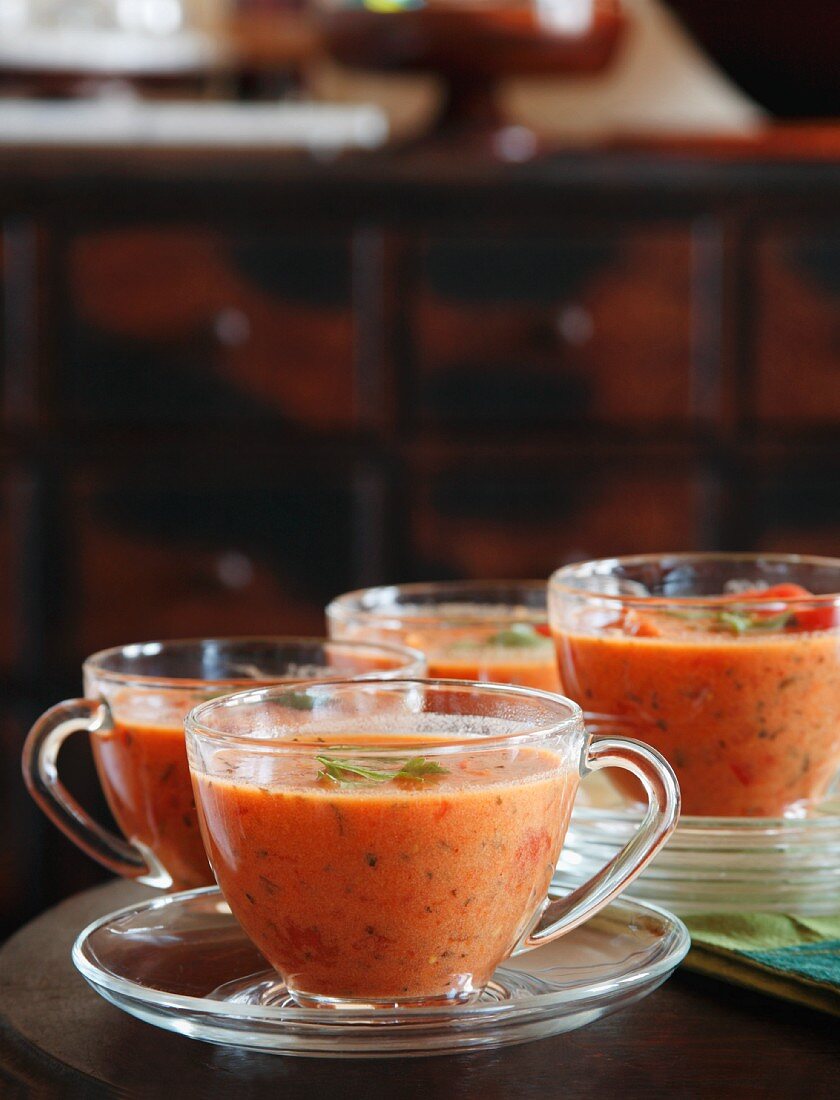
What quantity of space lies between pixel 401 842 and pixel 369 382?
1.52m

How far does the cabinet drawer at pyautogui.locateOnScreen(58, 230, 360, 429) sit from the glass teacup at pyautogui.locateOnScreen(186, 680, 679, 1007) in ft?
4.77

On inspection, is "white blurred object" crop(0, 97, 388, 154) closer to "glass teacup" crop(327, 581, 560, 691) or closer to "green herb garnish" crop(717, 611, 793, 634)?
"glass teacup" crop(327, 581, 560, 691)

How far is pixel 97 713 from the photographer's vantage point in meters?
0.76

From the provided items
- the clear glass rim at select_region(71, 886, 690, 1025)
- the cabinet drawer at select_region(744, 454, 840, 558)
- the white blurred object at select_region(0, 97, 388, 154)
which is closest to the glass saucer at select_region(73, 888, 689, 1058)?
the clear glass rim at select_region(71, 886, 690, 1025)

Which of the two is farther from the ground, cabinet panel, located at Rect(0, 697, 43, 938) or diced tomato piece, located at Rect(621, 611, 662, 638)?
diced tomato piece, located at Rect(621, 611, 662, 638)

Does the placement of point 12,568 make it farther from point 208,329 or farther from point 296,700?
point 296,700

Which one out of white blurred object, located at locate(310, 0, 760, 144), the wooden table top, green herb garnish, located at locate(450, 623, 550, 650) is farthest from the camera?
white blurred object, located at locate(310, 0, 760, 144)

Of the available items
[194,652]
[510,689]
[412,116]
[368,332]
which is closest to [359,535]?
[368,332]

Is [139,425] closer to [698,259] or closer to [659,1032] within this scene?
[698,259]

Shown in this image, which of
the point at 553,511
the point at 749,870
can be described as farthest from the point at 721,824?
the point at 553,511

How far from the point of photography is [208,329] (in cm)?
206

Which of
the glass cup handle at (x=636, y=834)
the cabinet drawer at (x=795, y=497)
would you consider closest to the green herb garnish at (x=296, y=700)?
the glass cup handle at (x=636, y=834)

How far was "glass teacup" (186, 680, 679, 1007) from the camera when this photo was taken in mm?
581

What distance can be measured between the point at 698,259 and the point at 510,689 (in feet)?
5.08
